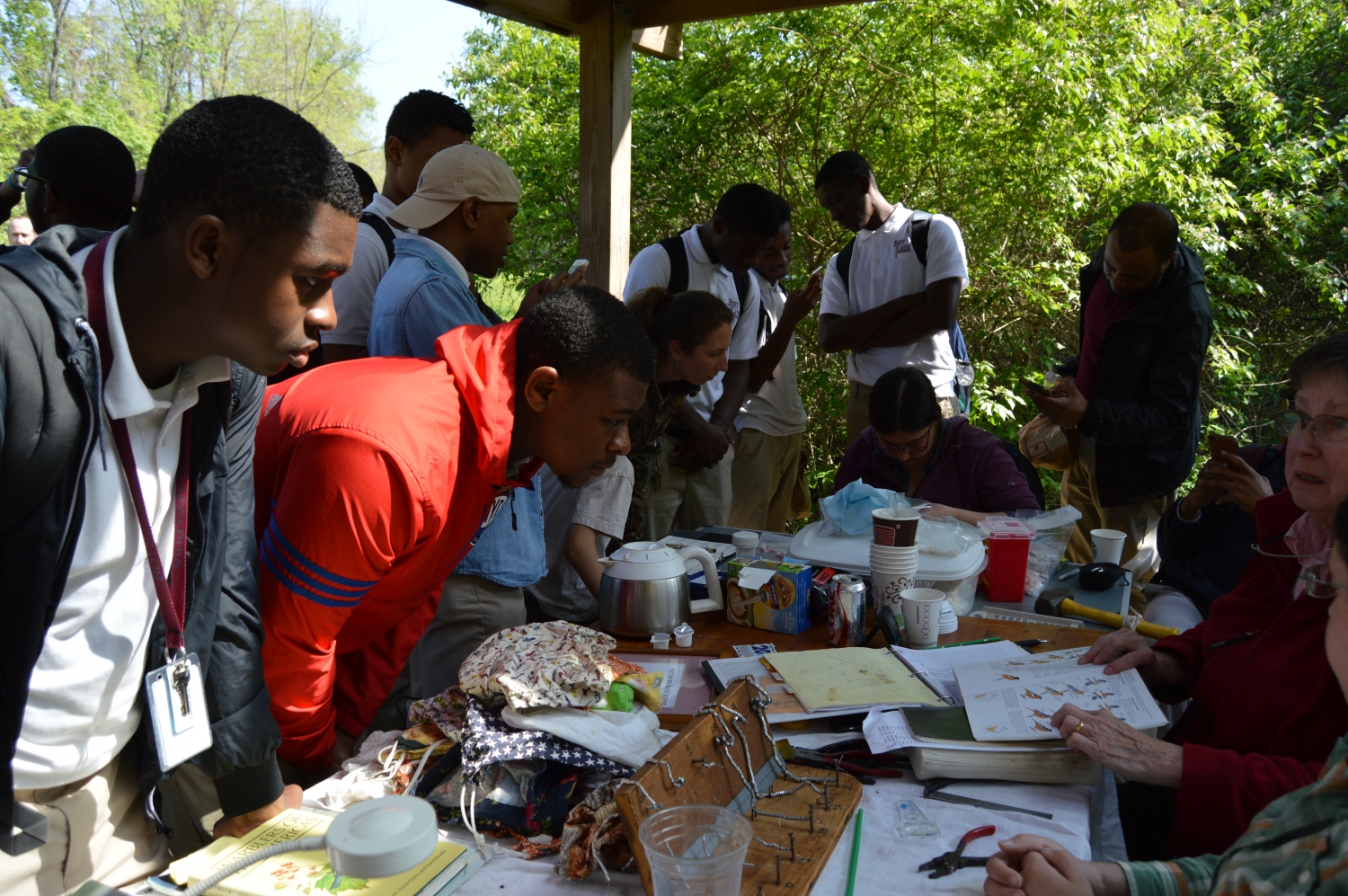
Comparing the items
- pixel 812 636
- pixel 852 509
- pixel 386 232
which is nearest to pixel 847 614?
pixel 812 636

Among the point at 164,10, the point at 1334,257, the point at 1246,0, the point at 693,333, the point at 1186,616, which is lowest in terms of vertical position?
the point at 1186,616

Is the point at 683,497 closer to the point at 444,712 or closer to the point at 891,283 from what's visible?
the point at 891,283

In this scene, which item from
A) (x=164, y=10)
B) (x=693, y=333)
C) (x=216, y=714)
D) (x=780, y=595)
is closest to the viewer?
(x=216, y=714)

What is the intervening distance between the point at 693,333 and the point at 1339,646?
2.10 m

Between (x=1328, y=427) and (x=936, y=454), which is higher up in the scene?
(x=1328, y=427)

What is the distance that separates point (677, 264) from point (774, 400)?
0.84m

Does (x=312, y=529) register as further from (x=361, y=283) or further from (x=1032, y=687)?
(x=361, y=283)

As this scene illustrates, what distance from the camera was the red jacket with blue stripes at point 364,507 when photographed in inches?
57.2

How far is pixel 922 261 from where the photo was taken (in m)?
4.17

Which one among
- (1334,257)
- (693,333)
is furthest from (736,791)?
(1334,257)

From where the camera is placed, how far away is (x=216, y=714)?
1.36 metres

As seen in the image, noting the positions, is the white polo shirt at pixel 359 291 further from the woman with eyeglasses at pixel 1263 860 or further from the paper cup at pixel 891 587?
the woman with eyeglasses at pixel 1263 860

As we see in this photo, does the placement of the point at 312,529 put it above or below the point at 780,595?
above

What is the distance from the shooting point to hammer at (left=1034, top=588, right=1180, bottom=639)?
2164mm
